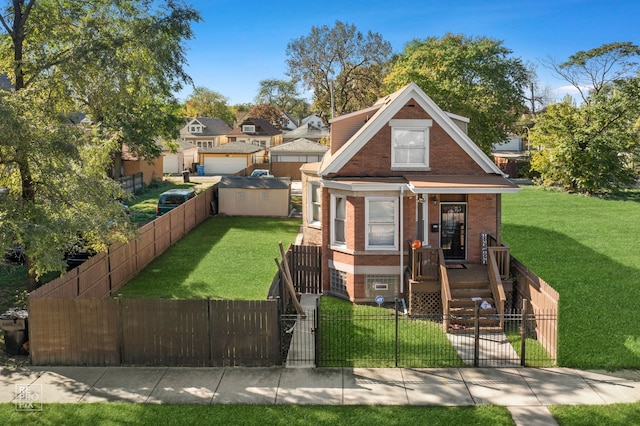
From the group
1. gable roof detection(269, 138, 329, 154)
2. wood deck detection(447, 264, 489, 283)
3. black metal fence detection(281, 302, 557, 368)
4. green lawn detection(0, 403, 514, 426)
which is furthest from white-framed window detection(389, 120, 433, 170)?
gable roof detection(269, 138, 329, 154)

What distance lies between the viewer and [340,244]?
18391mm

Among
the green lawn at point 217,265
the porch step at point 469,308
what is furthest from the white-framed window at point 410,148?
the green lawn at point 217,265

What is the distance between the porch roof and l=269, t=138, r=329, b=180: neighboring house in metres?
36.1

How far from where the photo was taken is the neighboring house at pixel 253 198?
1384 inches

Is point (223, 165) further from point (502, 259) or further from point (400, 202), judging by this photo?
point (502, 259)

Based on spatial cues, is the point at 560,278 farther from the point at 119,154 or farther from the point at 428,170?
the point at 119,154

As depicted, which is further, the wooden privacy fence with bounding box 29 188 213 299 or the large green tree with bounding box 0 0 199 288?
the wooden privacy fence with bounding box 29 188 213 299

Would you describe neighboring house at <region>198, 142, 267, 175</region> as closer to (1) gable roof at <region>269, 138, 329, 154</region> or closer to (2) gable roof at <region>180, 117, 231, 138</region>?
(1) gable roof at <region>269, 138, 329, 154</region>

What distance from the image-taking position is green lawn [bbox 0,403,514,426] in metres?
10.1

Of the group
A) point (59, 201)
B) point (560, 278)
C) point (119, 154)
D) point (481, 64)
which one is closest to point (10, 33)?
point (59, 201)

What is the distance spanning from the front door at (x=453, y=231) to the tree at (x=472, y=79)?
22.6 m

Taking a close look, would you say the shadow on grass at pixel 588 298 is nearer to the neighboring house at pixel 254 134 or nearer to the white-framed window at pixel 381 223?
the white-framed window at pixel 381 223

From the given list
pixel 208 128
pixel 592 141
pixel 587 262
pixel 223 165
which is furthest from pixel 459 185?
pixel 208 128

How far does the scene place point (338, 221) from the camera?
729 inches
